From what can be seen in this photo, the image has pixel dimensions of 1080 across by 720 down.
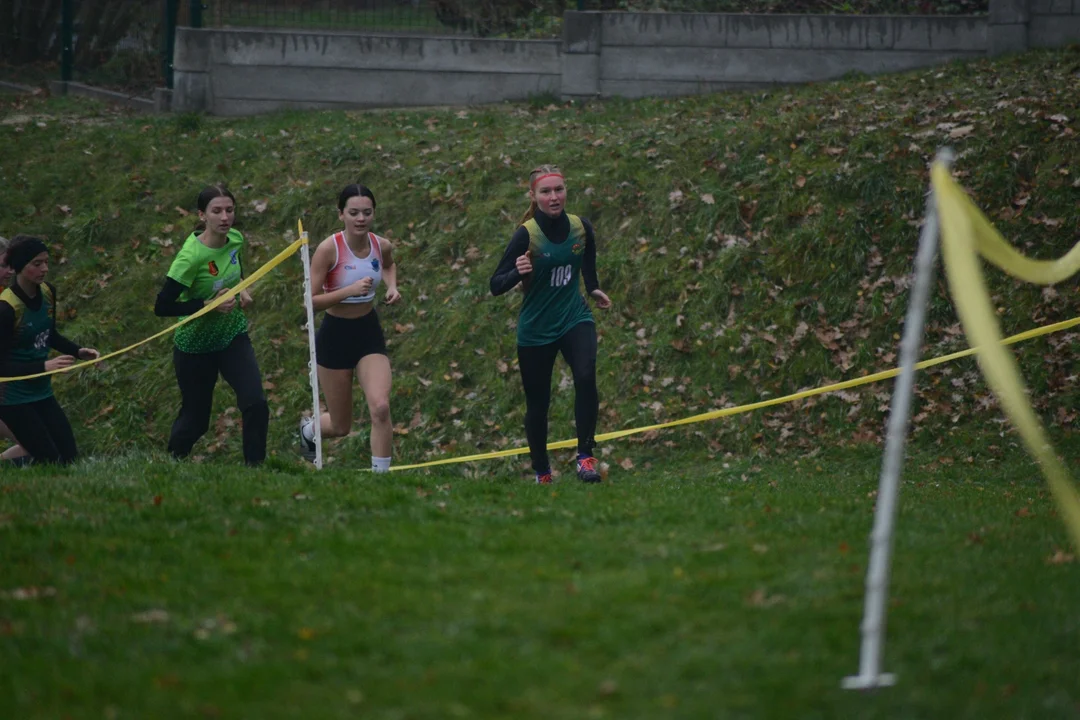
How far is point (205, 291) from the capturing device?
816 cm

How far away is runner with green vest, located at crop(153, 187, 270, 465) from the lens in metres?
7.98

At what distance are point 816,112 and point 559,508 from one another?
934cm

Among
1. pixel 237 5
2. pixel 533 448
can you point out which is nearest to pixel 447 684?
pixel 533 448

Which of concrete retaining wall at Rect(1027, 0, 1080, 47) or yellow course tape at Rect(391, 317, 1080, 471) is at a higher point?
concrete retaining wall at Rect(1027, 0, 1080, 47)

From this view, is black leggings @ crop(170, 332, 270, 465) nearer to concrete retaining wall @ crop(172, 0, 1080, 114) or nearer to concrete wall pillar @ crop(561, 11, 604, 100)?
concrete wall pillar @ crop(561, 11, 604, 100)

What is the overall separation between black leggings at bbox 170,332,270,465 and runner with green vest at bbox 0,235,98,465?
700 mm

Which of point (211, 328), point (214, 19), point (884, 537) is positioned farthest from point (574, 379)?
point (214, 19)

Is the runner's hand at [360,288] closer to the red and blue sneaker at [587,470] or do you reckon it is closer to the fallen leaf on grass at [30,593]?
the red and blue sneaker at [587,470]

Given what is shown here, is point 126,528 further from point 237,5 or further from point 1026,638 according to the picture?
point 237,5

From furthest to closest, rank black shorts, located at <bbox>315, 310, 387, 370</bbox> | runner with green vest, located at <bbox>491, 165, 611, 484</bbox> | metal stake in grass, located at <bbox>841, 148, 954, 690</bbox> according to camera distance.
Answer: black shorts, located at <bbox>315, 310, 387, 370</bbox> → runner with green vest, located at <bbox>491, 165, 611, 484</bbox> → metal stake in grass, located at <bbox>841, 148, 954, 690</bbox>

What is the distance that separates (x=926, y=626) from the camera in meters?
4.48

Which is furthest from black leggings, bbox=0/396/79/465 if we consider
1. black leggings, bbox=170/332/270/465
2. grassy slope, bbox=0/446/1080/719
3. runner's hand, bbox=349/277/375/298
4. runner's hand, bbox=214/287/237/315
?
runner's hand, bbox=349/277/375/298

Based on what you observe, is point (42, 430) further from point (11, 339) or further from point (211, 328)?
point (211, 328)

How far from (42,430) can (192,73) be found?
10.5m
